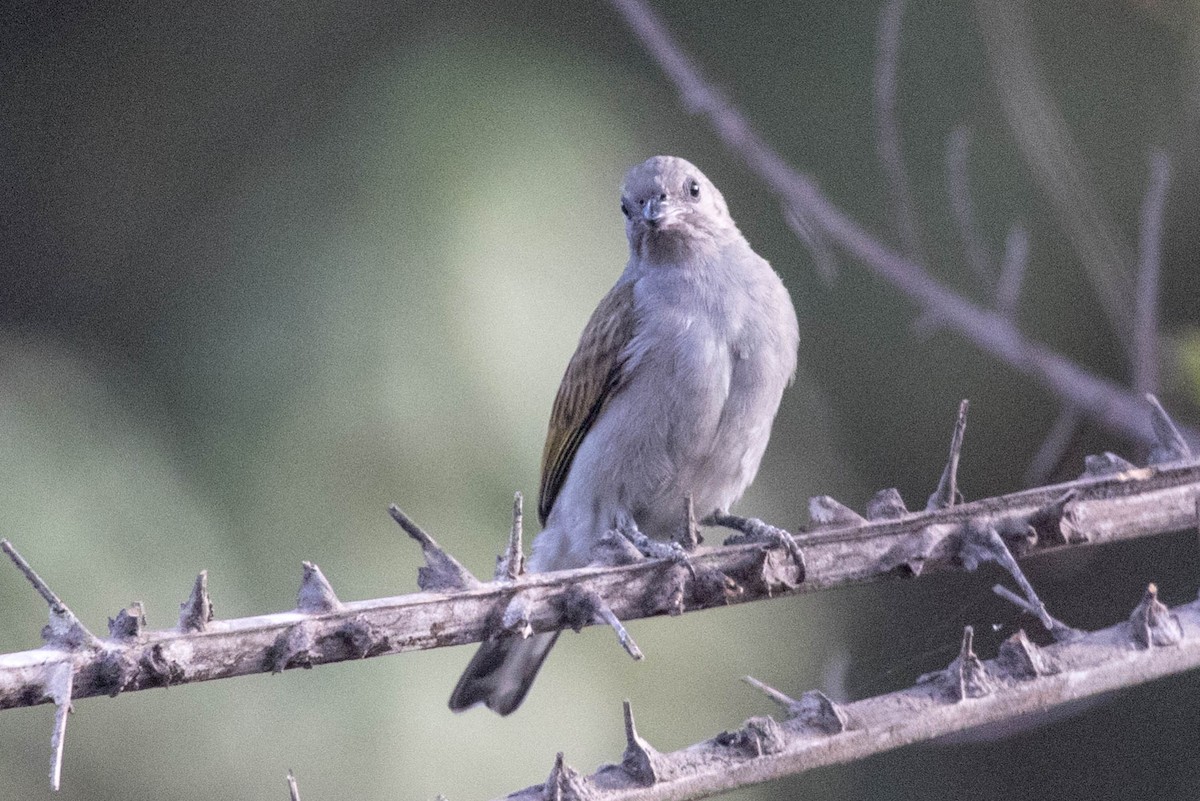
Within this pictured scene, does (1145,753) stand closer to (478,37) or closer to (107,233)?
(478,37)

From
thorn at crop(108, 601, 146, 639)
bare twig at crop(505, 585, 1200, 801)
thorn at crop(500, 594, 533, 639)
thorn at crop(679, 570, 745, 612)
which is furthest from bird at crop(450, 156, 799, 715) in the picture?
thorn at crop(108, 601, 146, 639)

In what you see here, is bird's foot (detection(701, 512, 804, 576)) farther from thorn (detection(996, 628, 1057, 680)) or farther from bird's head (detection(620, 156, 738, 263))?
bird's head (detection(620, 156, 738, 263))

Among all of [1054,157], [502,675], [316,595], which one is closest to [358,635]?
[316,595]

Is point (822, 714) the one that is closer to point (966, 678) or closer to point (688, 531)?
point (966, 678)

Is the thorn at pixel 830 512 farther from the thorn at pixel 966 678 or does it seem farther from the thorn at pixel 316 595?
the thorn at pixel 316 595

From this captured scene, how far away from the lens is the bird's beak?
2662mm

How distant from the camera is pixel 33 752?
8.34ft

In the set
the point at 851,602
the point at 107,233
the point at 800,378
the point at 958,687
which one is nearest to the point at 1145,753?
the point at 851,602

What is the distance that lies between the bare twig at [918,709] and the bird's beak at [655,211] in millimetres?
1343

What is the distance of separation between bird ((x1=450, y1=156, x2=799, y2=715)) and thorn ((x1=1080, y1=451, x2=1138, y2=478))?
757 mm

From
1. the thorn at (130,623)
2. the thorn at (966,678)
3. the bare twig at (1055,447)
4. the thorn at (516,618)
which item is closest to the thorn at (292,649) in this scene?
the thorn at (130,623)

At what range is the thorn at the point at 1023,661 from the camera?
4.75 ft

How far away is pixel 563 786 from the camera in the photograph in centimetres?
120

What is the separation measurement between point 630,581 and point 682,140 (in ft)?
7.32
